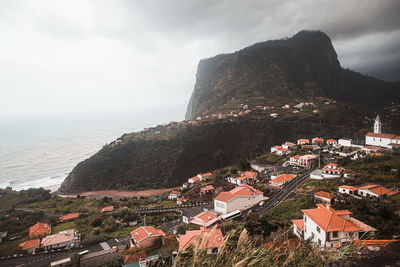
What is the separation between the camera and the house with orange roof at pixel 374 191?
19.2 m

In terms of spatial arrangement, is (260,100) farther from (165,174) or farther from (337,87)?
(165,174)

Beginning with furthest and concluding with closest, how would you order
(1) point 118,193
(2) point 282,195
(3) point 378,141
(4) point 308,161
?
(1) point 118,193 < (3) point 378,141 < (4) point 308,161 < (2) point 282,195

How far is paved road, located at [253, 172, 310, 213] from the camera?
2283cm

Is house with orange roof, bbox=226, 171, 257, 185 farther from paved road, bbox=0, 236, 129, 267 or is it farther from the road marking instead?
the road marking

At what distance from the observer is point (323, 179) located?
27.3 m

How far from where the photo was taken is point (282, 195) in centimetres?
2512

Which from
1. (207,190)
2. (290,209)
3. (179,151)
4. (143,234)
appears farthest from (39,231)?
(179,151)

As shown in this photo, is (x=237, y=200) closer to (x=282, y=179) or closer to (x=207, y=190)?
(x=282, y=179)

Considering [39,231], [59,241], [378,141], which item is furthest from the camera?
[378,141]

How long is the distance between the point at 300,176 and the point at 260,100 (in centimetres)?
7252

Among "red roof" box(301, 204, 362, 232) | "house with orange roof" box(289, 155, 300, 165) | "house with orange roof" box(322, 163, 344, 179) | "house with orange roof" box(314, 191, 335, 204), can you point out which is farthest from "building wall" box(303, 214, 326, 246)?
"house with orange roof" box(289, 155, 300, 165)

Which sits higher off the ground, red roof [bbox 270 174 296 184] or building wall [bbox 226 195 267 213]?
red roof [bbox 270 174 296 184]

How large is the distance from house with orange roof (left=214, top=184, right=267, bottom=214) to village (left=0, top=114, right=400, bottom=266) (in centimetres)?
11

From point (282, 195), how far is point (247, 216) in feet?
22.1
